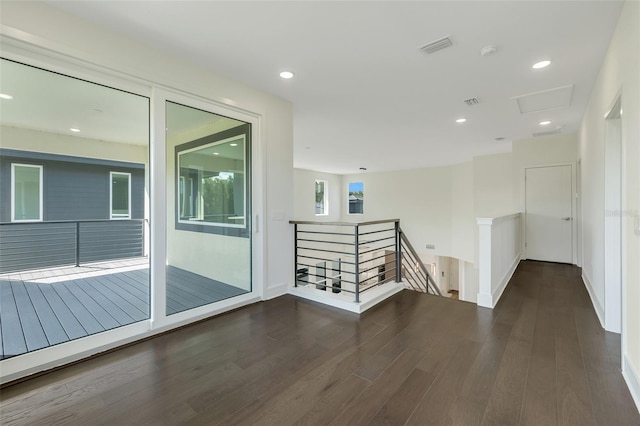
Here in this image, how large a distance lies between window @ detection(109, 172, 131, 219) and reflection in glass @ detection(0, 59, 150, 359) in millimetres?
12

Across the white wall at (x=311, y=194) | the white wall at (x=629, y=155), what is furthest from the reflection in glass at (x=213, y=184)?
the white wall at (x=311, y=194)

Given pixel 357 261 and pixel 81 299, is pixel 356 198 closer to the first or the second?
pixel 357 261

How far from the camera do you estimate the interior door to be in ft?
17.5

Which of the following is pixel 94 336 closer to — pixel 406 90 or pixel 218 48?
pixel 218 48

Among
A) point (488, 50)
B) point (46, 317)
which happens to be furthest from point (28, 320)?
point (488, 50)

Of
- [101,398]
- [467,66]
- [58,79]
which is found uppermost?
[467,66]

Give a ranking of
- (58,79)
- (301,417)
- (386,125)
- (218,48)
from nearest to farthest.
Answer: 1. (301,417)
2. (58,79)
3. (218,48)
4. (386,125)

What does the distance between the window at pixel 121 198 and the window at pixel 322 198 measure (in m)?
7.95

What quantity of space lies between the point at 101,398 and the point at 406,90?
12.9ft

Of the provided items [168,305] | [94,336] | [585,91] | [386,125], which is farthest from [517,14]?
[94,336]

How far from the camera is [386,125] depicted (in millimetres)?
4812

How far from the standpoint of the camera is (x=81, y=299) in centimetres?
296

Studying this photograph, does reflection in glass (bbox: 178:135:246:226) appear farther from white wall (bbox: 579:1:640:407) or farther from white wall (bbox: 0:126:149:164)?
white wall (bbox: 579:1:640:407)

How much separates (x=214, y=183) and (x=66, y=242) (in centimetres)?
173
